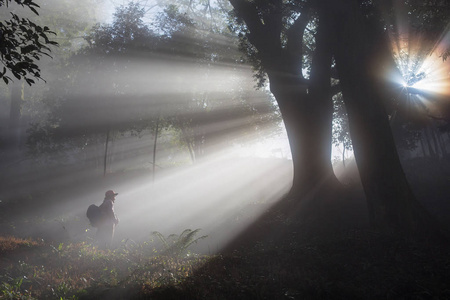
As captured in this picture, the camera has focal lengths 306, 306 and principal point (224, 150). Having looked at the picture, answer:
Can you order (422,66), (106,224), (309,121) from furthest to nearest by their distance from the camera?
1. (422,66)
2. (309,121)
3. (106,224)

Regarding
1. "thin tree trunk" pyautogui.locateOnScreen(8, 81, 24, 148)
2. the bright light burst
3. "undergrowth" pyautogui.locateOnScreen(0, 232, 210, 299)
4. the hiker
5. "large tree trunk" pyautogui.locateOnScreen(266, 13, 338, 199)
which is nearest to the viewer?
"undergrowth" pyautogui.locateOnScreen(0, 232, 210, 299)

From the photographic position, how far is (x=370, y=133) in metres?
7.54

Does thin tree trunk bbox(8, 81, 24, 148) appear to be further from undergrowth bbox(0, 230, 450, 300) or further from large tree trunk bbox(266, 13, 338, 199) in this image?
large tree trunk bbox(266, 13, 338, 199)

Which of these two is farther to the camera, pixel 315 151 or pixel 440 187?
pixel 440 187

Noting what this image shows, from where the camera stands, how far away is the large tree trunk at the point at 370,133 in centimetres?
724

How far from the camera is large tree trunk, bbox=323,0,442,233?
285 inches

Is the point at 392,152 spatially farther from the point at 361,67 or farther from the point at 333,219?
the point at 333,219

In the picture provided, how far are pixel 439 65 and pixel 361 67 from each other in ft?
33.0

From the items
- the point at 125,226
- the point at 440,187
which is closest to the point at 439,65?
the point at 440,187

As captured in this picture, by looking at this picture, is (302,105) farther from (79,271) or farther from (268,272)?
(79,271)

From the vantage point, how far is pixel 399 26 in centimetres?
1351

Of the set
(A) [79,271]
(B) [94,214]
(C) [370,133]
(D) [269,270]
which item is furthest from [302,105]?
(A) [79,271]

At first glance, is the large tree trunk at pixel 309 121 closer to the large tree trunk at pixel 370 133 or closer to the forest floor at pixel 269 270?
the forest floor at pixel 269 270

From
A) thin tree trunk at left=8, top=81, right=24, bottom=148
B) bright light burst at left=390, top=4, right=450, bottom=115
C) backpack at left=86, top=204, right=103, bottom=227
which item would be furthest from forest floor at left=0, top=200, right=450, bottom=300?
thin tree trunk at left=8, top=81, right=24, bottom=148
